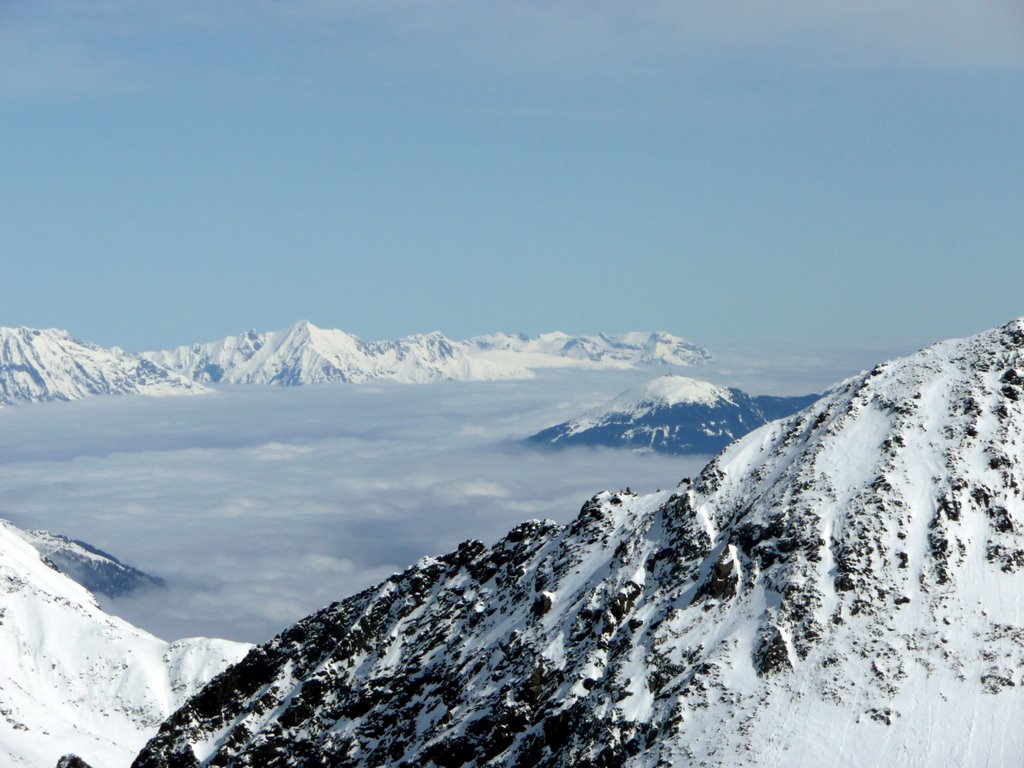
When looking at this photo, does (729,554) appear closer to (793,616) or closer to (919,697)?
(793,616)

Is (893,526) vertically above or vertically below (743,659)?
above

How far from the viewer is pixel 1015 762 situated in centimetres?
16462

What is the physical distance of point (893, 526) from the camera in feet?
643

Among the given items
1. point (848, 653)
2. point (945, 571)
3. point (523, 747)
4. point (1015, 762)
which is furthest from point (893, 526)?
point (523, 747)

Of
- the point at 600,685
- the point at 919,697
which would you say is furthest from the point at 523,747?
the point at 919,697

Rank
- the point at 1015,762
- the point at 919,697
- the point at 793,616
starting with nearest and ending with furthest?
the point at 1015,762
the point at 919,697
the point at 793,616

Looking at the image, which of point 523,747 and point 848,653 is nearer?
point 848,653

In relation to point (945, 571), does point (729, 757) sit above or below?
below

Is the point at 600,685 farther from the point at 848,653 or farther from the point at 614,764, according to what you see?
the point at 848,653

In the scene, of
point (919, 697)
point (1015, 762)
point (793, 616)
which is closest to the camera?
point (1015, 762)

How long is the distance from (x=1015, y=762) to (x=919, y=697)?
46.6 feet

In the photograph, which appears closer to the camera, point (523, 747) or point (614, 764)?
point (614, 764)

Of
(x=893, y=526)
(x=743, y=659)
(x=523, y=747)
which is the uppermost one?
(x=893, y=526)

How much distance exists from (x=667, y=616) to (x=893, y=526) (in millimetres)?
32127
